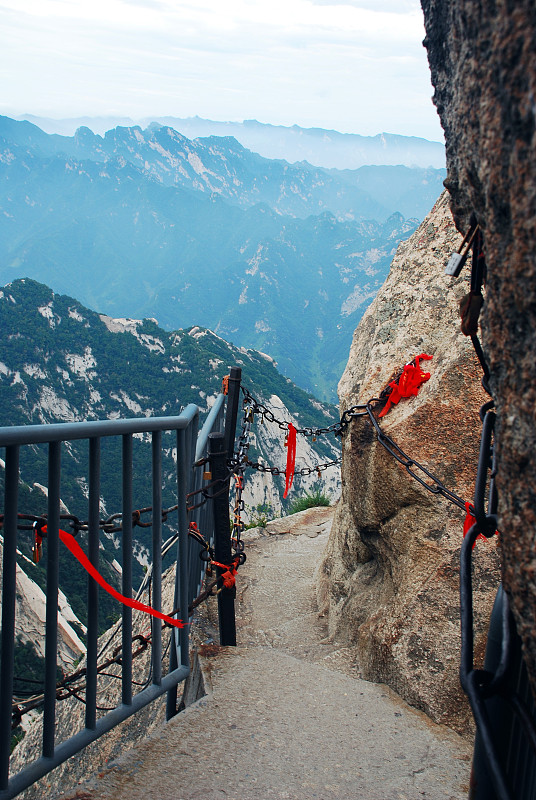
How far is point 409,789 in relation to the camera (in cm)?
246

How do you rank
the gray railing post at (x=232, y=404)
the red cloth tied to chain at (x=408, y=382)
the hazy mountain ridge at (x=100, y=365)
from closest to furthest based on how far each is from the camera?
the red cloth tied to chain at (x=408, y=382) → the gray railing post at (x=232, y=404) → the hazy mountain ridge at (x=100, y=365)

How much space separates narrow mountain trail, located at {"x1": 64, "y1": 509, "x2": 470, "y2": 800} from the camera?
2.39 meters

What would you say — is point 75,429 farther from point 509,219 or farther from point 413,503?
point 413,503

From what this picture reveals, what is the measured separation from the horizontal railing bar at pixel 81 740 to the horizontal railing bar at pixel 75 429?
114 centimetres

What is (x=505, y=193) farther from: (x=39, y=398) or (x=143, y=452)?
(x=39, y=398)

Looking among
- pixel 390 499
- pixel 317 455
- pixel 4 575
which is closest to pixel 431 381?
pixel 390 499

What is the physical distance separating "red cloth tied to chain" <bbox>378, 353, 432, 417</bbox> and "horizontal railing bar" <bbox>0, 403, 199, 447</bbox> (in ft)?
7.22

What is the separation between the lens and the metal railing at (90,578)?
2.05 metres

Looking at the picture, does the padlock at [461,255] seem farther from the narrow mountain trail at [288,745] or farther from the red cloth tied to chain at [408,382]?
the red cloth tied to chain at [408,382]

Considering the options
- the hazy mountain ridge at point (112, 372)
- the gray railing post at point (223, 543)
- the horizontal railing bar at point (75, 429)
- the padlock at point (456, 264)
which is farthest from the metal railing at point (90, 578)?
the hazy mountain ridge at point (112, 372)

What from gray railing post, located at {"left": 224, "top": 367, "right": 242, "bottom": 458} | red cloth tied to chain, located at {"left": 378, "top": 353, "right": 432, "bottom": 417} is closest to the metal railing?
gray railing post, located at {"left": 224, "top": 367, "right": 242, "bottom": 458}

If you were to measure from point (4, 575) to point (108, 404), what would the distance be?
274 feet

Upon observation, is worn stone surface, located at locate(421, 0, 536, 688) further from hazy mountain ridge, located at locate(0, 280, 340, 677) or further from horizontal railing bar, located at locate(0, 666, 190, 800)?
hazy mountain ridge, located at locate(0, 280, 340, 677)

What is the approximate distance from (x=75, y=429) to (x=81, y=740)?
1.22 meters
